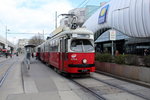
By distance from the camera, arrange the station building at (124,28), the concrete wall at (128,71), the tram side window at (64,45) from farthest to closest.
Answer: the station building at (124,28) < the tram side window at (64,45) < the concrete wall at (128,71)

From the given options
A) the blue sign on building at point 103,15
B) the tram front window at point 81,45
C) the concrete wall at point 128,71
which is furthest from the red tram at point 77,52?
the blue sign on building at point 103,15

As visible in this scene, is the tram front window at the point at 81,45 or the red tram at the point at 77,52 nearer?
the red tram at the point at 77,52

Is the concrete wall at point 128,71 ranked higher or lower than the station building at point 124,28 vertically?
lower

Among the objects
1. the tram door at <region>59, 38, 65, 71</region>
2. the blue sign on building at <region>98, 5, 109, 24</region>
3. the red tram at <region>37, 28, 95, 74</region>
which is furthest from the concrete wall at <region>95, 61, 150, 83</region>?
the blue sign on building at <region>98, 5, 109, 24</region>

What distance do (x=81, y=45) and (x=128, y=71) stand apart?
11.4 ft

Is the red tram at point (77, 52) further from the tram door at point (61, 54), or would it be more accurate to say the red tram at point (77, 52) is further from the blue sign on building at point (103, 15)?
the blue sign on building at point (103, 15)

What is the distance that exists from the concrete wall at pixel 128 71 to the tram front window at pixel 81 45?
2.08 m

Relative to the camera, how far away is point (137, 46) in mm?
37062

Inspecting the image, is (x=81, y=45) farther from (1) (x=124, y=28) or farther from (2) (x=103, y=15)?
(2) (x=103, y=15)

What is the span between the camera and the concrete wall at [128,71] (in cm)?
1037

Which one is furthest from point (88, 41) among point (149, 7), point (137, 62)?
point (149, 7)

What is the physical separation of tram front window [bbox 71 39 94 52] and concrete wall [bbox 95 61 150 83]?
6.84 feet

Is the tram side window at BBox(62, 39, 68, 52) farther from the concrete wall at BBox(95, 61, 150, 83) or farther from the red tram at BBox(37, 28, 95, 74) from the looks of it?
the concrete wall at BBox(95, 61, 150, 83)

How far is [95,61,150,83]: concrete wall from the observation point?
1037cm
